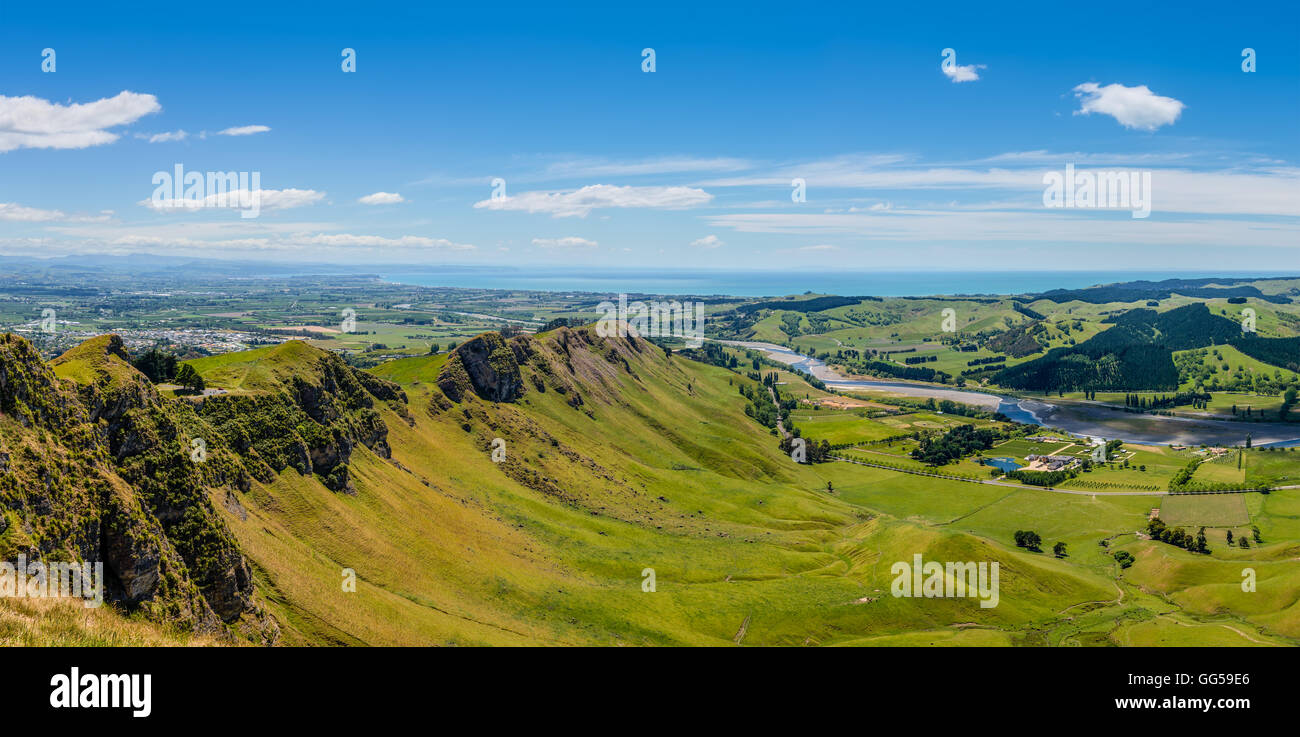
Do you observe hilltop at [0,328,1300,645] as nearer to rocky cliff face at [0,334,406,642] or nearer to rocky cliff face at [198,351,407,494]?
rocky cliff face at [0,334,406,642]

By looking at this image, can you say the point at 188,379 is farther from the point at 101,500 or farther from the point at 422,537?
the point at 101,500

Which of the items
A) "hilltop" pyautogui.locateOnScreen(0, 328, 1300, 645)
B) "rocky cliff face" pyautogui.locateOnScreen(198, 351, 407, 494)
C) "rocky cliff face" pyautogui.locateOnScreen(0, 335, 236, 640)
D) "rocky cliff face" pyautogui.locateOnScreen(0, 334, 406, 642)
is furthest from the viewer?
"rocky cliff face" pyautogui.locateOnScreen(198, 351, 407, 494)

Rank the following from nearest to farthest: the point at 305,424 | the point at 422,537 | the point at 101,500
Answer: the point at 101,500 < the point at 305,424 < the point at 422,537

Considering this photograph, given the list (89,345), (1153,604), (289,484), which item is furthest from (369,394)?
(1153,604)

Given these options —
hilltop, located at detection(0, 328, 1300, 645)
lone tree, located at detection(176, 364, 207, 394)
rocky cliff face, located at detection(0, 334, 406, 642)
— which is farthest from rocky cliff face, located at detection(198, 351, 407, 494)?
lone tree, located at detection(176, 364, 207, 394)

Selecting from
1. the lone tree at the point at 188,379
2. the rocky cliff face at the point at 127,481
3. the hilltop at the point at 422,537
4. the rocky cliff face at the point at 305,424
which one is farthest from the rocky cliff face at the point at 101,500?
the lone tree at the point at 188,379

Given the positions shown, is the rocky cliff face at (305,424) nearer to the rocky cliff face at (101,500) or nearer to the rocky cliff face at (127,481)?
the rocky cliff face at (127,481)

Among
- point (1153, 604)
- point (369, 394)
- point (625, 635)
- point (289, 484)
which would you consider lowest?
point (1153, 604)

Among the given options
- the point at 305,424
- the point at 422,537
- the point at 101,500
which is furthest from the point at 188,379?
the point at 101,500

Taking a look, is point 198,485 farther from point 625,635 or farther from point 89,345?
point 625,635
